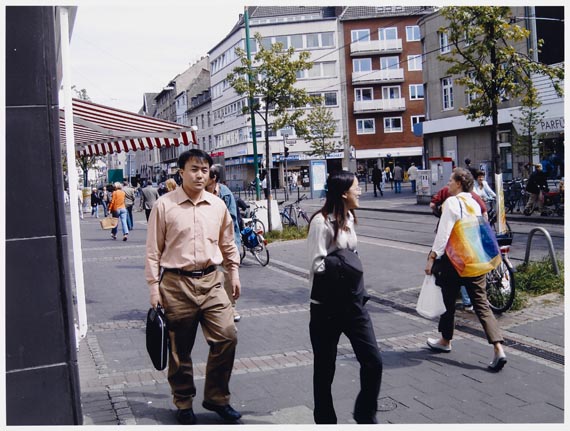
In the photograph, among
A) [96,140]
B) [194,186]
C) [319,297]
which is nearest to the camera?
[319,297]

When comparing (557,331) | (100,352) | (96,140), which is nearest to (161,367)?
(100,352)

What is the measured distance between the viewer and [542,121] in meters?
21.8

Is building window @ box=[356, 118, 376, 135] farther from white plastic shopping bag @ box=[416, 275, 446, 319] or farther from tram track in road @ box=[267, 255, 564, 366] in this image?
white plastic shopping bag @ box=[416, 275, 446, 319]

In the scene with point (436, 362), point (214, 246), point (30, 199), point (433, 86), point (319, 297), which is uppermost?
point (433, 86)

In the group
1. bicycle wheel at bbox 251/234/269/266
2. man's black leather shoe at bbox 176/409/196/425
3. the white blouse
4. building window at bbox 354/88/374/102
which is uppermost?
building window at bbox 354/88/374/102

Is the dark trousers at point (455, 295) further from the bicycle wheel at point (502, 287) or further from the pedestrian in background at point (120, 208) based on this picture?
the pedestrian in background at point (120, 208)

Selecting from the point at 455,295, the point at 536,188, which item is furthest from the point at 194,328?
the point at 536,188

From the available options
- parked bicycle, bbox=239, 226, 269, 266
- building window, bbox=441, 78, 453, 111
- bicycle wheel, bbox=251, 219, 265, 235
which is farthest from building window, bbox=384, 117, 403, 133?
parked bicycle, bbox=239, 226, 269, 266

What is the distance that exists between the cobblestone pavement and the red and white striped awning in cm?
258

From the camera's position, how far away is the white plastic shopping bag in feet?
19.3

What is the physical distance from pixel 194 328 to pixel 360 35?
197 feet

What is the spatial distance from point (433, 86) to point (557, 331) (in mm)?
30311

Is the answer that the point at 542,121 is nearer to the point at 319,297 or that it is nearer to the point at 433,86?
the point at 433,86

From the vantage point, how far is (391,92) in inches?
2452
